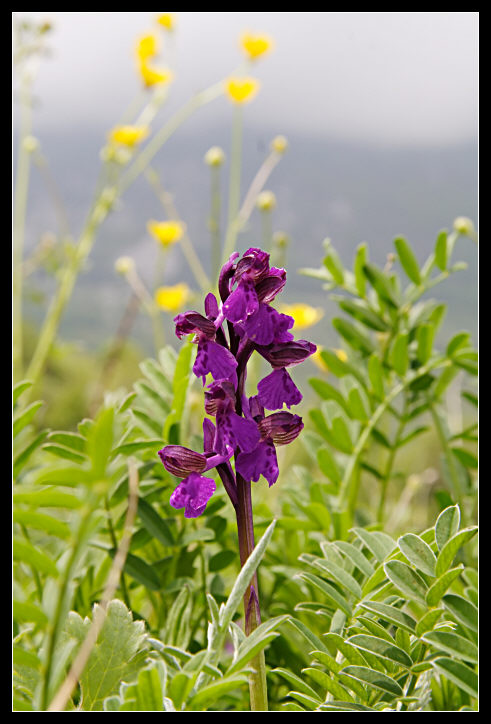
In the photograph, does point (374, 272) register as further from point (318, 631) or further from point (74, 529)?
point (74, 529)

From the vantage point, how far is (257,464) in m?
0.34

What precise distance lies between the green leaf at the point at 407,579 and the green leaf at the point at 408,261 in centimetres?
41

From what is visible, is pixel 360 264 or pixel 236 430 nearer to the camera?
pixel 236 430

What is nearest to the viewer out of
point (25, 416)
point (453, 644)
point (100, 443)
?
point (100, 443)

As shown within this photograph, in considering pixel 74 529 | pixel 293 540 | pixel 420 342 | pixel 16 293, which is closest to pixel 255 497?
pixel 293 540

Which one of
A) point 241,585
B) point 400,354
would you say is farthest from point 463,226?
point 241,585

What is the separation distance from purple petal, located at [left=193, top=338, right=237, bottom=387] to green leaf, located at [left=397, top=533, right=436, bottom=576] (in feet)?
0.36

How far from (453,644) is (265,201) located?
1010 millimetres

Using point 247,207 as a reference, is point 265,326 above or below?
below

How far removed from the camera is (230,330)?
0.36 meters

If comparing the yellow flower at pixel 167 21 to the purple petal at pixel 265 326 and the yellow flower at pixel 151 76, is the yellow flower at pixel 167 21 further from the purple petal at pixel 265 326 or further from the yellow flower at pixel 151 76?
the purple petal at pixel 265 326

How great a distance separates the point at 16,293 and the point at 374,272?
0.75 m

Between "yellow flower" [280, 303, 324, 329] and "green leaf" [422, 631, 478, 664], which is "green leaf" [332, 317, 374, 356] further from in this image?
"green leaf" [422, 631, 478, 664]

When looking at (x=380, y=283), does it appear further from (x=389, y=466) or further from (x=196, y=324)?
(x=196, y=324)
